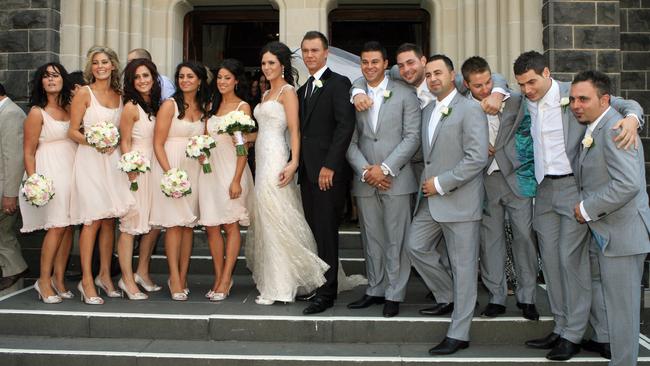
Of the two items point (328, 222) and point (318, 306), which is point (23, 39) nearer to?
point (328, 222)

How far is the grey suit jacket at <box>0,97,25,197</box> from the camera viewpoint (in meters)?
5.61

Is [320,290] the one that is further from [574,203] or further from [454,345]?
[574,203]

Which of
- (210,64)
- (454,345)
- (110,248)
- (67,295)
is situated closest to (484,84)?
(454,345)

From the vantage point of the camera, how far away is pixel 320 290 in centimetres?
490

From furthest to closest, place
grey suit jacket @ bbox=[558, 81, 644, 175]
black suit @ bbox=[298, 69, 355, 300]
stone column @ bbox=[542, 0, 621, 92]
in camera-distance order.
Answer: stone column @ bbox=[542, 0, 621, 92], black suit @ bbox=[298, 69, 355, 300], grey suit jacket @ bbox=[558, 81, 644, 175]

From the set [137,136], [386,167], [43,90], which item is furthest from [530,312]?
[43,90]

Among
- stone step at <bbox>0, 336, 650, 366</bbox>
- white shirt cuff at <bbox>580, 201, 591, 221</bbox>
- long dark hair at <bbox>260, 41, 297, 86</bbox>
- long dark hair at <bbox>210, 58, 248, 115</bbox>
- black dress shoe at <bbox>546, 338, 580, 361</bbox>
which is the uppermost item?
long dark hair at <bbox>260, 41, 297, 86</bbox>

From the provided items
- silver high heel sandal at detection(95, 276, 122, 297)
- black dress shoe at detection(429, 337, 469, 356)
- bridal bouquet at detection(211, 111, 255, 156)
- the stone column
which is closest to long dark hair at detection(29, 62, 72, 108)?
bridal bouquet at detection(211, 111, 255, 156)

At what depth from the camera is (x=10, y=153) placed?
5.63 m

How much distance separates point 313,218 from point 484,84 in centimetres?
168

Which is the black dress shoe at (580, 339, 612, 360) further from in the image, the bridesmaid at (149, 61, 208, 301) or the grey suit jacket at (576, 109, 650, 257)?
the bridesmaid at (149, 61, 208, 301)

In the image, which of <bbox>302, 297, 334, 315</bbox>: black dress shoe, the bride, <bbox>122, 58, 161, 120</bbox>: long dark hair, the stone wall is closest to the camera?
<bbox>302, 297, 334, 315</bbox>: black dress shoe

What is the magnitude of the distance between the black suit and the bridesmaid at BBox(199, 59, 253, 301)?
580mm

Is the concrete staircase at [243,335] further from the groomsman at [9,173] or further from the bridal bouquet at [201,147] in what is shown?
the bridal bouquet at [201,147]
